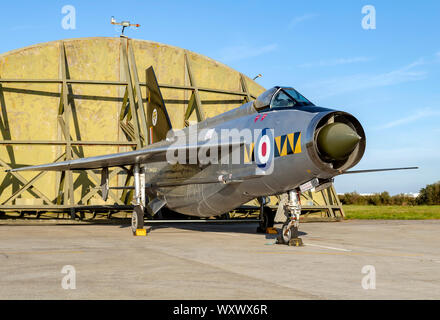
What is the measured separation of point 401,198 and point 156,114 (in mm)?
45557

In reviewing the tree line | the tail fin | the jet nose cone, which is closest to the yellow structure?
the tail fin

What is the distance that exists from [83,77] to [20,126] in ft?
14.2

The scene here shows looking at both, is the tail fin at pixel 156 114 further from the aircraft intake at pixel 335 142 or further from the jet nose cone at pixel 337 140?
the jet nose cone at pixel 337 140

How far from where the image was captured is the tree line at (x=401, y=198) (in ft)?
172

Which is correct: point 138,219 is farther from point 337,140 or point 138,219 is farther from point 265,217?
point 337,140

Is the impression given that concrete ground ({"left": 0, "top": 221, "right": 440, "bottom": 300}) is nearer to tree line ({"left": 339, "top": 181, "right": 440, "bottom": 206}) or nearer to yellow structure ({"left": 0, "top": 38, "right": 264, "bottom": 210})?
yellow structure ({"left": 0, "top": 38, "right": 264, "bottom": 210})

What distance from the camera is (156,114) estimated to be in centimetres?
1880

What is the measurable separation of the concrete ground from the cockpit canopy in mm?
Answer: 3360

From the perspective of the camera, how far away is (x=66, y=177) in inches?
875

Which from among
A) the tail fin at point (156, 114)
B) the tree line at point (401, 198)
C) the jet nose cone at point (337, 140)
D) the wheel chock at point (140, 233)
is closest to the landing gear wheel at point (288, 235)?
the jet nose cone at point (337, 140)

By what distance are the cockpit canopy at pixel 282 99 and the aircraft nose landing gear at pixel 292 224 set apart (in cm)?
210

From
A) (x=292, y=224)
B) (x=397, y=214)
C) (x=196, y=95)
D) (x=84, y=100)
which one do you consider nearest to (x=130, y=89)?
(x=84, y=100)
